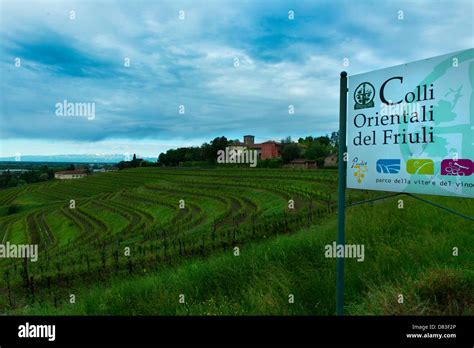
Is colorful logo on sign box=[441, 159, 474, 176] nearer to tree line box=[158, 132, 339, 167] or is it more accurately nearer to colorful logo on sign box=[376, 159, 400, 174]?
colorful logo on sign box=[376, 159, 400, 174]

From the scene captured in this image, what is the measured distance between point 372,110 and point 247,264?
14.9 ft

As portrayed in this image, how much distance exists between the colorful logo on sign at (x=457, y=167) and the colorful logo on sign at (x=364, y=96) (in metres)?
1.23

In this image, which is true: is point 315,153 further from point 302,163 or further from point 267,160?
point 267,160

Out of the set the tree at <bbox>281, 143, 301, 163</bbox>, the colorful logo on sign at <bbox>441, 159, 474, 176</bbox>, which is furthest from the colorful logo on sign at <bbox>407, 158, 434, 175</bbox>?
the tree at <bbox>281, 143, 301, 163</bbox>

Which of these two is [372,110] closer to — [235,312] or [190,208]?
[235,312]

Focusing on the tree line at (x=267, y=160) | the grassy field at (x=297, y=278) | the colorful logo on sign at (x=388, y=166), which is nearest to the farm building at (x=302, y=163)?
the tree line at (x=267, y=160)

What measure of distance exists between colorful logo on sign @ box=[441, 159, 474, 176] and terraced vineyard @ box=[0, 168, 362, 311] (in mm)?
9005

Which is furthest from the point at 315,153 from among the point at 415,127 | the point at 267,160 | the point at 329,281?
the point at 415,127

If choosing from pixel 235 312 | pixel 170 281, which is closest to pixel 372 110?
pixel 235 312

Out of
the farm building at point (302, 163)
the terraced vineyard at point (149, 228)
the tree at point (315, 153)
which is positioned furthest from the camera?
the tree at point (315, 153)

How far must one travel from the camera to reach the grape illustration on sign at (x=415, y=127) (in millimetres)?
3621

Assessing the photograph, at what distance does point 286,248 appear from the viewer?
7852mm

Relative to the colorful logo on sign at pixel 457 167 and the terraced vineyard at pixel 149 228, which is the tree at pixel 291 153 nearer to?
the terraced vineyard at pixel 149 228

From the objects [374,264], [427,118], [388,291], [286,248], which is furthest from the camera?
[286,248]
